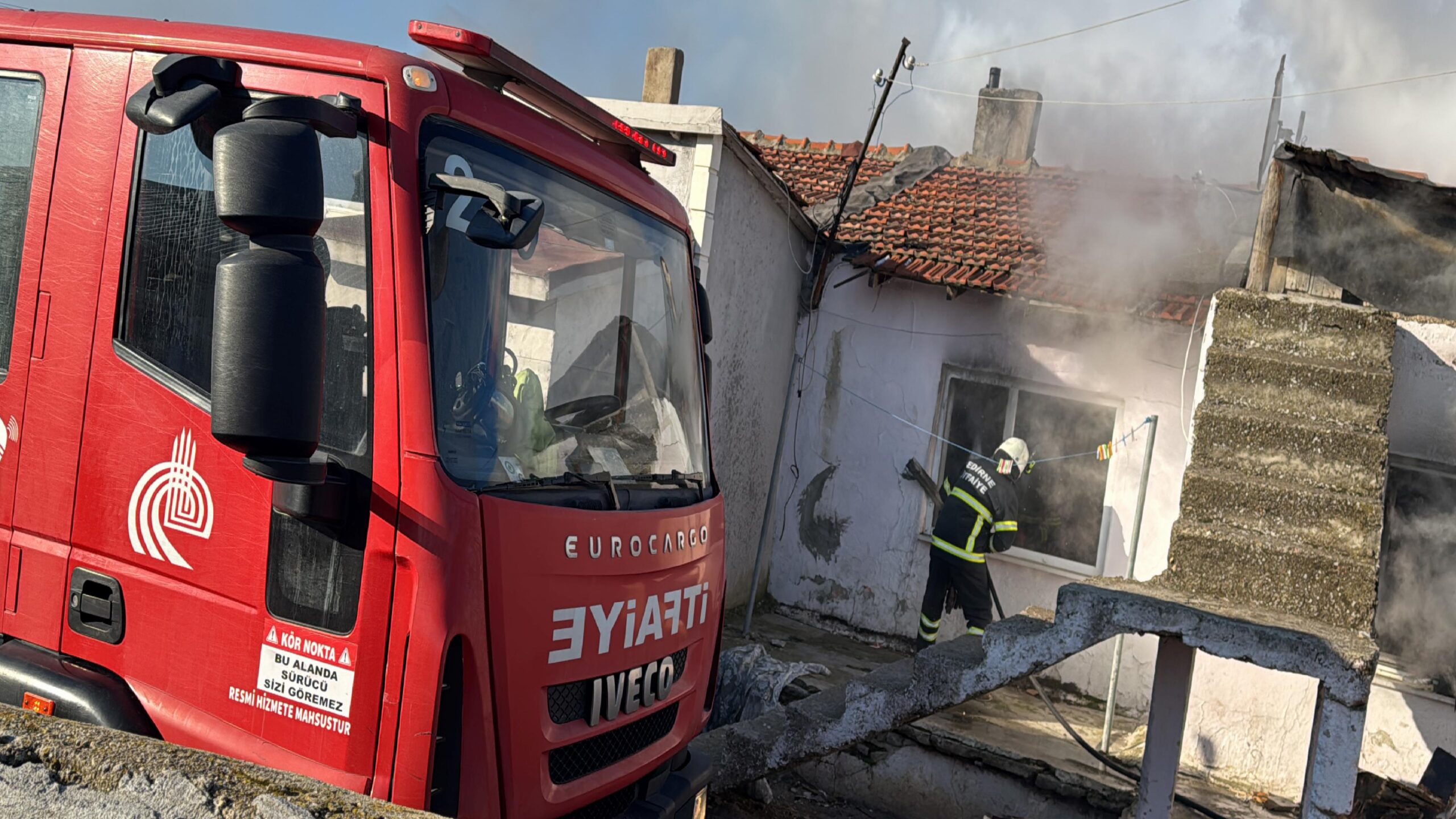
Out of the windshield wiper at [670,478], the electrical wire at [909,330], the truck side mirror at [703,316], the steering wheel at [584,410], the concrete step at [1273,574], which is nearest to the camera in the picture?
the steering wheel at [584,410]

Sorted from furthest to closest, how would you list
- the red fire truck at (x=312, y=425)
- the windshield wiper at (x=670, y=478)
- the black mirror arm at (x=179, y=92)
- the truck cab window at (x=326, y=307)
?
the windshield wiper at (x=670, y=478) < the truck cab window at (x=326, y=307) < the red fire truck at (x=312, y=425) < the black mirror arm at (x=179, y=92)

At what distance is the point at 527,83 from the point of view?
297cm

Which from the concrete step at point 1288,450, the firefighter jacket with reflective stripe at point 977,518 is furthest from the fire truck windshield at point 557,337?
the firefighter jacket with reflective stripe at point 977,518

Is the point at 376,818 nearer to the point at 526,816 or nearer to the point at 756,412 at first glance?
the point at 526,816

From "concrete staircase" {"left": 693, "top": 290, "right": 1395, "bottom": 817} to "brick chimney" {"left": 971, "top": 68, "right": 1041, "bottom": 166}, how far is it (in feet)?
26.2

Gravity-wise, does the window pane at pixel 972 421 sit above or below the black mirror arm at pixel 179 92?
below

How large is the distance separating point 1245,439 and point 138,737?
506 cm

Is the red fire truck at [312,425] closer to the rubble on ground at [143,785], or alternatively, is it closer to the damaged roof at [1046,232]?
the rubble on ground at [143,785]

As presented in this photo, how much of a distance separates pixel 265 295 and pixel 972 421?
8.13 m

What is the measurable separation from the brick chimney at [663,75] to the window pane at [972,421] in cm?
374

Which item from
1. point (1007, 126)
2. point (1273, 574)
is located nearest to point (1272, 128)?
point (1007, 126)

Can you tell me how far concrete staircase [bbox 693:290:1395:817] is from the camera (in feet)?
13.7

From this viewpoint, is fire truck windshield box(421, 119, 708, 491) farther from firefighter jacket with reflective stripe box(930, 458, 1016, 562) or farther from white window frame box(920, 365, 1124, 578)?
white window frame box(920, 365, 1124, 578)

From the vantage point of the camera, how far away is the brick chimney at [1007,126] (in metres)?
13.2
